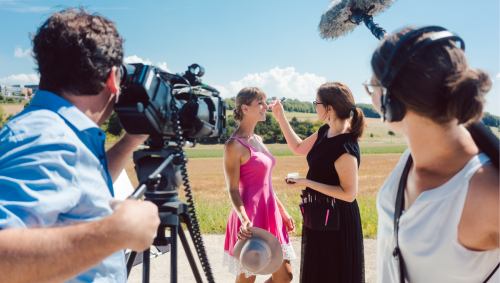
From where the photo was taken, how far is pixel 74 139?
103 cm

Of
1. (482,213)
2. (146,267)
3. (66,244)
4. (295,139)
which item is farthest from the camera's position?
(295,139)

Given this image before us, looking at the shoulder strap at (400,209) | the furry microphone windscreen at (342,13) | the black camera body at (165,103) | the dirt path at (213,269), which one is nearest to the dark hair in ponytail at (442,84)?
the shoulder strap at (400,209)

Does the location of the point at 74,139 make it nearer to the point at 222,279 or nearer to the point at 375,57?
the point at 375,57

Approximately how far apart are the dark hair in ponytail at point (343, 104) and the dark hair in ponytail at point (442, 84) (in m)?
1.74

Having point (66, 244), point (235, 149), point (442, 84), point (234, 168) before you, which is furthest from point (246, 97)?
point (66, 244)

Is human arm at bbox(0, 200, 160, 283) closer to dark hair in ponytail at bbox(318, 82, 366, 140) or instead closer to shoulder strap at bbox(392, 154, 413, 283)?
shoulder strap at bbox(392, 154, 413, 283)

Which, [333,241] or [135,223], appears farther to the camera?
[333,241]

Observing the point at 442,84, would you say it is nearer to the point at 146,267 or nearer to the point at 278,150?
the point at 146,267

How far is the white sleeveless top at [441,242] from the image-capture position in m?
1.14

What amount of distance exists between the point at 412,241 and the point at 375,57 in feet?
2.55

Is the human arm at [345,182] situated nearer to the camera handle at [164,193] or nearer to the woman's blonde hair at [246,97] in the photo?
the woman's blonde hair at [246,97]

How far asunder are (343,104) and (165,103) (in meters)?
2.01

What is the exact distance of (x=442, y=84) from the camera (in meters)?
1.14

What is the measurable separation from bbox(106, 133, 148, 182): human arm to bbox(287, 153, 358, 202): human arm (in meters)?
1.73
